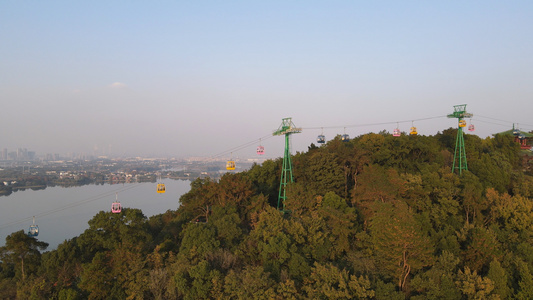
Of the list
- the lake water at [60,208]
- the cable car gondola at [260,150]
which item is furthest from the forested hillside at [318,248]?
the lake water at [60,208]

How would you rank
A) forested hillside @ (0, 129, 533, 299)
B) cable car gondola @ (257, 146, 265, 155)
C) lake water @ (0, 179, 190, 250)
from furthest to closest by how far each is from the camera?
lake water @ (0, 179, 190, 250)
cable car gondola @ (257, 146, 265, 155)
forested hillside @ (0, 129, 533, 299)

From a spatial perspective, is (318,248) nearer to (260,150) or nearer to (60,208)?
(260,150)

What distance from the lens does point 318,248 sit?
14.5 m

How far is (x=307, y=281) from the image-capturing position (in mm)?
12273

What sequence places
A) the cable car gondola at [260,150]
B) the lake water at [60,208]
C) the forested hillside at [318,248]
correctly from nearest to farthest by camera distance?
the forested hillside at [318,248] → the cable car gondola at [260,150] → the lake water at [60,208]

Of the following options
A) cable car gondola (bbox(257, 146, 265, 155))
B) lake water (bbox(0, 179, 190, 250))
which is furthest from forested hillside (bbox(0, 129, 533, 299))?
lake water (bbox(0, 179, 190, 250))

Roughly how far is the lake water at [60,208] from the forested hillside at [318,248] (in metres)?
16.6

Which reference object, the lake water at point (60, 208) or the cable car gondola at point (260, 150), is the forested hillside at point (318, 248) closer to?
the cable car gondola at point (260, 150)

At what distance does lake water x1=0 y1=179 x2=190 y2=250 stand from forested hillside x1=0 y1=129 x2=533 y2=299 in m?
16.6

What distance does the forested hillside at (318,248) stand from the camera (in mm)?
12461

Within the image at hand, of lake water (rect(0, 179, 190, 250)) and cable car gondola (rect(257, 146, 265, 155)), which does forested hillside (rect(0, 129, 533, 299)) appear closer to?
cable car gondola (rect(257, 146, 265, 155))

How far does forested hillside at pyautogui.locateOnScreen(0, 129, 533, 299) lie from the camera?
12.5 metres

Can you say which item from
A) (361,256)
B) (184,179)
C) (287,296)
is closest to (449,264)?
(361,256)

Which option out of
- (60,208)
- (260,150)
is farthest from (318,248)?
(60,208)
